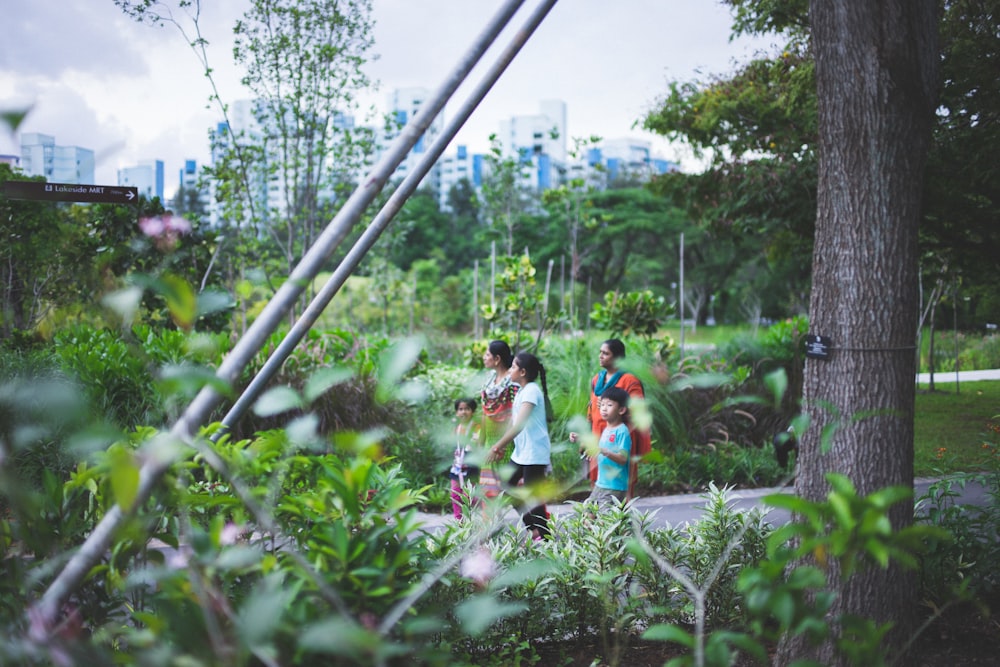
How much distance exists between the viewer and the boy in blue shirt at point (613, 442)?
4.28 m

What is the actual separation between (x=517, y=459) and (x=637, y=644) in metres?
1.89

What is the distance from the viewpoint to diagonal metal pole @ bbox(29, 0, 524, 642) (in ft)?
4.75

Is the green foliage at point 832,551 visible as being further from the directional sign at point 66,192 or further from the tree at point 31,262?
the tree at point 31,262

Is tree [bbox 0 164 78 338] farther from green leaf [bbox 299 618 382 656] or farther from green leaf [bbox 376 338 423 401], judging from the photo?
green leaf [bbox 299 618 382 656]

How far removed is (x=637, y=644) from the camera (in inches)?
124

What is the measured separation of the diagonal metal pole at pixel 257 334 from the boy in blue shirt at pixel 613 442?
259 centimetres

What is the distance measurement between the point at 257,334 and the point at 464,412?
393 cm

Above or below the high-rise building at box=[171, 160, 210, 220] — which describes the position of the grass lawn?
below

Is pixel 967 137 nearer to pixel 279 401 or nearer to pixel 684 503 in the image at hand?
pixel 684 503

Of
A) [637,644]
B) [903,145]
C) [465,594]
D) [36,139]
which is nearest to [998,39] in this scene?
[903,145]

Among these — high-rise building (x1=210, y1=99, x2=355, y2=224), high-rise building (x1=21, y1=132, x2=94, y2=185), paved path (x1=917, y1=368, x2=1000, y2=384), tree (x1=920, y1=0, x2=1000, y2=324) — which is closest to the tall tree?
high-rise building (x1=210, y1=99, x2=355, y2=224)

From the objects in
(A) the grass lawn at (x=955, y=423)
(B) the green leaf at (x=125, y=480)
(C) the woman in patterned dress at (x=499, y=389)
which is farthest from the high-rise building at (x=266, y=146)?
(B) the green leaf at (x=125, y=480)

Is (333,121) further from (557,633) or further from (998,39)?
(557,633)

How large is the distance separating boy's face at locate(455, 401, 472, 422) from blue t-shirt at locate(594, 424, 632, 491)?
54.2 inches
